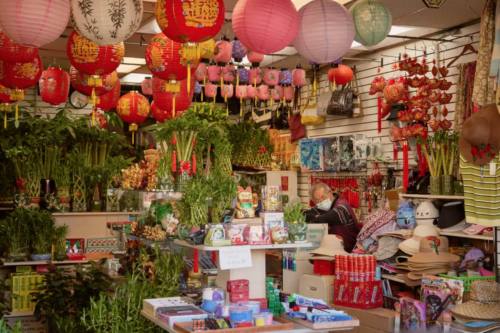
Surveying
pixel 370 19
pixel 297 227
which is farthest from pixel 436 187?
pixel 297 227

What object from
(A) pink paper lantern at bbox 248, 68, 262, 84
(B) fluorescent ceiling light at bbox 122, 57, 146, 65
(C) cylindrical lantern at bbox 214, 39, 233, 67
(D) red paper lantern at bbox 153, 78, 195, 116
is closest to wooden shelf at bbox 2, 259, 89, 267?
(D) red paper lantern at bbox 153, 78, 195, 116

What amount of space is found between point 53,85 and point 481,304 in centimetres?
467

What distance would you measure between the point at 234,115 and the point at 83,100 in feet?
11.5

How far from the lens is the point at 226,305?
A: 11.2ft

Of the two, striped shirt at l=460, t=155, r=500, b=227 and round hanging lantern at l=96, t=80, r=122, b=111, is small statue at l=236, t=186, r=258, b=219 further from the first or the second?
round hanging lantern at l=96, t=80, r=122, b=111

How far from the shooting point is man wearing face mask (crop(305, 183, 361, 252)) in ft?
21.7

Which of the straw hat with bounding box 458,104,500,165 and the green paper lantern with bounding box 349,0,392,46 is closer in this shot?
the straw hat with bounding box 458,104,500,165

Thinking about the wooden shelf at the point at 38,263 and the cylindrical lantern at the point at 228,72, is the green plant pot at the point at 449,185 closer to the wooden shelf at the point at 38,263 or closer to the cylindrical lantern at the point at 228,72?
the cylindrical lantern at the point at 228,72

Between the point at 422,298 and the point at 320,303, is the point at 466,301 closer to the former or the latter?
the point at 422,298

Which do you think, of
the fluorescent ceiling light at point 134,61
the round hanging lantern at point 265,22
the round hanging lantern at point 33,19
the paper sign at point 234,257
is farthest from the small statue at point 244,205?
the fluorescent ceiling light at point 134,61

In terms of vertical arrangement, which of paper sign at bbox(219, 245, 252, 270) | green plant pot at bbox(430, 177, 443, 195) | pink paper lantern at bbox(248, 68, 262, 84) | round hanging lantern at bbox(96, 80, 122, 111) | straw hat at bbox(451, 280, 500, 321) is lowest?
straw hat at bbox(451, 280, 500, 321)

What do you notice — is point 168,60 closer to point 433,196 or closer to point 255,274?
point 255,274

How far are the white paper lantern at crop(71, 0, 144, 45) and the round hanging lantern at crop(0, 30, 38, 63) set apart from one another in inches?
49.4

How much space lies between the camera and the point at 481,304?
14.7 feet
